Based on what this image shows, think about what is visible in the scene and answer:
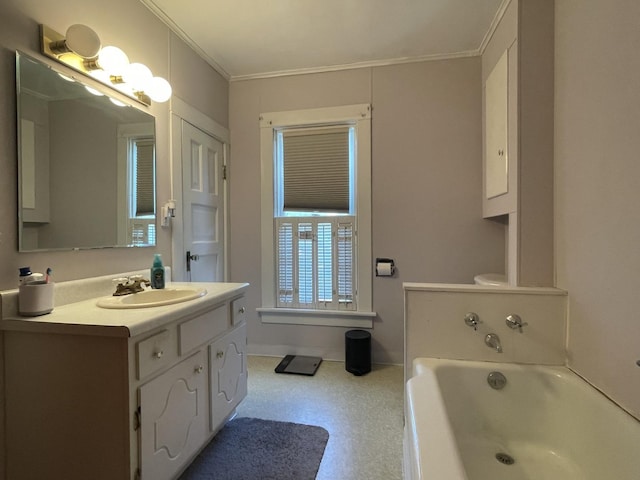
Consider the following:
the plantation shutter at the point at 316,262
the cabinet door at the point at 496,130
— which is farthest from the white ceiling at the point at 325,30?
the plantation shutter at the point at 316,262

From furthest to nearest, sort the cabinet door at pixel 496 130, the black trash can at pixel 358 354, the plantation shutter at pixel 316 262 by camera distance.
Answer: the plantation shutter at pixel 316 262, the black trash can at pixel 358 354, the cabinet door at pixel 496 130

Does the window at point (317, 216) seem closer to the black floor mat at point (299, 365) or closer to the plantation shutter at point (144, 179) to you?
the black floor mat at point (299, 365)

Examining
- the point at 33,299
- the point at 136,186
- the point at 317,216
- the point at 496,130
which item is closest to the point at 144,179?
the point at 136,186

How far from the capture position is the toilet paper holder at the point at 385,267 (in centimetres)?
252

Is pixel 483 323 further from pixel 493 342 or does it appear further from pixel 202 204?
pixel 202 204

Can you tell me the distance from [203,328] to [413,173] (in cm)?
187

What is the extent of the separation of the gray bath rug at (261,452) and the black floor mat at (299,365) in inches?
24.3

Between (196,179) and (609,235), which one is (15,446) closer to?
(196,179)

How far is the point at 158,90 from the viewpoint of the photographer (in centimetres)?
174

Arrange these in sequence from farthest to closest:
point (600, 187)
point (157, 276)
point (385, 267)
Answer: point (385, 267) → point (157, 276) → point (600, 187)

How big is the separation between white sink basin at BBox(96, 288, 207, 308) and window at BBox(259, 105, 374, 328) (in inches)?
45.4

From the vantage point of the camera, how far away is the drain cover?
1.31m

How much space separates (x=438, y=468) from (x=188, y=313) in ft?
3.31


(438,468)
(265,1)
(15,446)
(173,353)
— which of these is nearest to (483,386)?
(438,468)
